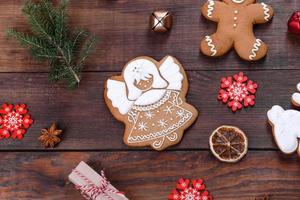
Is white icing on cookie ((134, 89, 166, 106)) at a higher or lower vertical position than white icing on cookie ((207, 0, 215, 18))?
lower

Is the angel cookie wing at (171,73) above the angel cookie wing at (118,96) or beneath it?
above

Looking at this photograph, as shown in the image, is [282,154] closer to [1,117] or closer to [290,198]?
[290,198]

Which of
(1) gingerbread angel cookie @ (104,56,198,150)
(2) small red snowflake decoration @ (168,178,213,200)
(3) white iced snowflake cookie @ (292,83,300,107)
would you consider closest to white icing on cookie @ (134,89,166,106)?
(1) gingerbread angel cookie @ (104,56,198,150)

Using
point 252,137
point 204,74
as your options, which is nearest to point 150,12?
point 204,74

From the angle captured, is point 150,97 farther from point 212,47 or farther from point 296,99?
point 296,99

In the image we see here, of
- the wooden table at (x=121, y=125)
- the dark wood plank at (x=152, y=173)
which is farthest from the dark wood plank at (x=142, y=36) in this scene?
the dark wood plank at (x=152, y=173)

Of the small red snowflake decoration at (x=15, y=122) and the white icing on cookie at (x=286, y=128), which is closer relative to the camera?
the white icing on cookie at (x=286, y=128)

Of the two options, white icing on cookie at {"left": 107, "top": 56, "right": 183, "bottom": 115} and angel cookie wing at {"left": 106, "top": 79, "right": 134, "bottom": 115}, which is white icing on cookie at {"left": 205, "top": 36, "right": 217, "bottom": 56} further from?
angel cookie wing at {"left": 106, "top": 79, "right": 134, "bottom": 115}

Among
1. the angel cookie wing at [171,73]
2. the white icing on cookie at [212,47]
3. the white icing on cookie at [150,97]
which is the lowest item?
the white icing on cookie at [150,97]

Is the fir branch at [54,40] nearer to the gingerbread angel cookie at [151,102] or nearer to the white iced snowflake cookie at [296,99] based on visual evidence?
the gingerbread angel cookie at [151,102]
